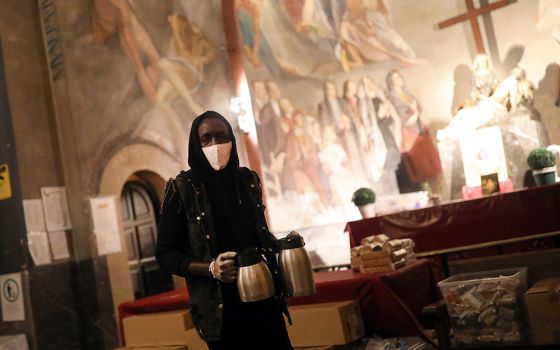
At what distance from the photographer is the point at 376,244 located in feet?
14.6

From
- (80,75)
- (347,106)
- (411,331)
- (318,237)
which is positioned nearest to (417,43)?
(347,106)

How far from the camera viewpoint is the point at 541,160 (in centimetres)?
691

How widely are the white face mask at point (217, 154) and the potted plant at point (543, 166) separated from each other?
554 cm

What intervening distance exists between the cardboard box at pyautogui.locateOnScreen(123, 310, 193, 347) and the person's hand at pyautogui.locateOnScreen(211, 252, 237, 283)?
2.66 metres

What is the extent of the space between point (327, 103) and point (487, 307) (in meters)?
6.09

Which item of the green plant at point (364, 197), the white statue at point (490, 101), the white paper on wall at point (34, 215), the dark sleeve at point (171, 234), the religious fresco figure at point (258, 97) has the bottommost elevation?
the dark sleeve at point (171, 234)

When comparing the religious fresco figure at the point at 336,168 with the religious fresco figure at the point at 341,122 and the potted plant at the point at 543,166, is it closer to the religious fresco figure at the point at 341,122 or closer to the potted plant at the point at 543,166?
the religious fresco figure at the point at 341,122

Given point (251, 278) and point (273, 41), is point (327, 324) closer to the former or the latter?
point (251, 278)

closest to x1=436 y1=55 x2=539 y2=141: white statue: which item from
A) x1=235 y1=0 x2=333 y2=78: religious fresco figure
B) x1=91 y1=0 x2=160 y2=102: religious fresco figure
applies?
x1=235 y1=0 x2=333 y2=78: religious fresco figure

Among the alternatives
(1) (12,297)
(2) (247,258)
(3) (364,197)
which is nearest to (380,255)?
(2) (247,258)

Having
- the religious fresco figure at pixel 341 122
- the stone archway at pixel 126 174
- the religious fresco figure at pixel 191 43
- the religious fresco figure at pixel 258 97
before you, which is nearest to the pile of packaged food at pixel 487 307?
the stone archway at pixel 126 174

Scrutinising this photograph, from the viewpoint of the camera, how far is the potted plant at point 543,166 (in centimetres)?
685

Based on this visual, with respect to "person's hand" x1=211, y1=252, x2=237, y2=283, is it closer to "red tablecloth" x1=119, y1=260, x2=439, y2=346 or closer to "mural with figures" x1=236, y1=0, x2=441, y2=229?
"red tablecloth" x1=119, y1=260, x2=439, y2=346

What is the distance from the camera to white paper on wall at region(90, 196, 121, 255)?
7.21 meters
